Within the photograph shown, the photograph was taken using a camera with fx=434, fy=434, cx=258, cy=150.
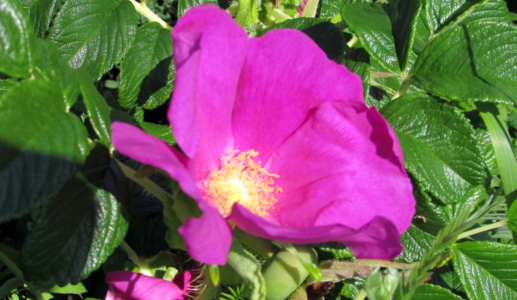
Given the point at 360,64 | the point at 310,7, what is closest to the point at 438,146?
the point at 360,64

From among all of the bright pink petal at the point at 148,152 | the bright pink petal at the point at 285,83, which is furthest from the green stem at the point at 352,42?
the bright pink petal at the point at 148,152

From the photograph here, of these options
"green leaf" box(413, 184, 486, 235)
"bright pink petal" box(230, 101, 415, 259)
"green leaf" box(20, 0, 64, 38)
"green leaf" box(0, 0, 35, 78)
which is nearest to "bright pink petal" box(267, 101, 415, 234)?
"bright pink petal" box(230, 101, 415, 259)

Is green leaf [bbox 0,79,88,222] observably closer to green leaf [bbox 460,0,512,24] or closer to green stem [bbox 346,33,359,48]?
green stem [bbox 346,33,359,48]

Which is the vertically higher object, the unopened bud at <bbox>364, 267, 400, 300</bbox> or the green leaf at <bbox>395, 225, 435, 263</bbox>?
the unopened bud at <bbox>364, 267, 400, 300</bbox>

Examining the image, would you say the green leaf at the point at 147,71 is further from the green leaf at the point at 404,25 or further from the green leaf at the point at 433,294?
the green leaf at the point at 433,294

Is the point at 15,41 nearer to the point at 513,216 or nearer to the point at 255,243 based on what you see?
the point at 255,243

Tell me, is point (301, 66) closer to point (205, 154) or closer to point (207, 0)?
point (205, 154)
